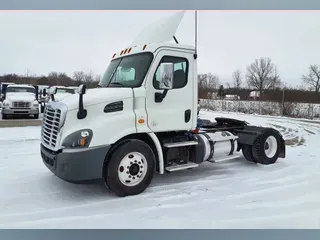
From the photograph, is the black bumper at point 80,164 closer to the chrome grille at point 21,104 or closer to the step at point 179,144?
the step at point 179,144

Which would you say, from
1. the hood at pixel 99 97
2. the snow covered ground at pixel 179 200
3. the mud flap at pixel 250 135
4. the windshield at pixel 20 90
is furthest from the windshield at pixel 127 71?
the windshield at pixel 20 90

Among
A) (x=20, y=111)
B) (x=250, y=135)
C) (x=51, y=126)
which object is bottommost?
(x=250, y=135)

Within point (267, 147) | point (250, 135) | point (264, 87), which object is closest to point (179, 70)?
point (250, 135)

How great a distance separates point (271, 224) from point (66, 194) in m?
3.16

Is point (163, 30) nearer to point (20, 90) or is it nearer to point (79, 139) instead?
point (79, 139)

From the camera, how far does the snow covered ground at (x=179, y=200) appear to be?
Result: 142 inches

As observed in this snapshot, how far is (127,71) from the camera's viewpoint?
5062mm

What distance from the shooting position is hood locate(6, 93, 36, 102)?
656 inches

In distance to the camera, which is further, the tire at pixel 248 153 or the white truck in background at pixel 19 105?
the white truck in background at pixel 19 105

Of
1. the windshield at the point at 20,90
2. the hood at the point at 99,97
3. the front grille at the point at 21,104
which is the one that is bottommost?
the front grille at the point at 21,104

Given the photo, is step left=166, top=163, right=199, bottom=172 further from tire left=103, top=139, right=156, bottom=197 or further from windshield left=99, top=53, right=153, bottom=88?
windshield left=99, top=53, right=153, bottom=88

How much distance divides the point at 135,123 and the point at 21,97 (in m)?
15.0

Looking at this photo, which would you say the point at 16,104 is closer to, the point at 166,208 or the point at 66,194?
the point at 66,194

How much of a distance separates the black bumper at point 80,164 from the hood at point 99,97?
27.8 inches
